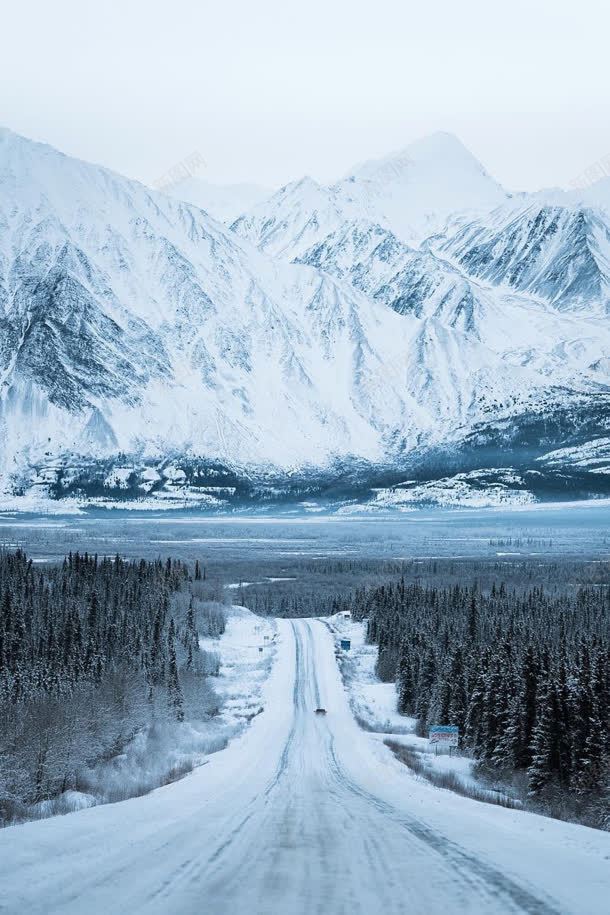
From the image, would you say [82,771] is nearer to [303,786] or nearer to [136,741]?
[136,741]

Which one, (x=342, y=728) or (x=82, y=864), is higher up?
(x=82, y=864)

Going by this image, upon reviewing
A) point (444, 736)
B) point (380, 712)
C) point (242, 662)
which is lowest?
point (242, 662)

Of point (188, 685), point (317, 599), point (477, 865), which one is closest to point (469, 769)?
point (188, 685)

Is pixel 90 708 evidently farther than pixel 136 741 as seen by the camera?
Yes

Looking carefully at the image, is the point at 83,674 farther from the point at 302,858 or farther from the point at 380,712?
the point at 302,858

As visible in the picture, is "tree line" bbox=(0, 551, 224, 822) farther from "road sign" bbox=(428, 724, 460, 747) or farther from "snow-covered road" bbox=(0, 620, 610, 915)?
"road sign" bbox=(428, 724, 460, 747)

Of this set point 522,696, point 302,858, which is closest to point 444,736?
point 522,696

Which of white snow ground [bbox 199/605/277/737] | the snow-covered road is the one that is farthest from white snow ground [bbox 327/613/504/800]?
the snow-covered road

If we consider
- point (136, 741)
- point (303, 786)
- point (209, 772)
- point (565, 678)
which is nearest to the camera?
point (303, 786)
